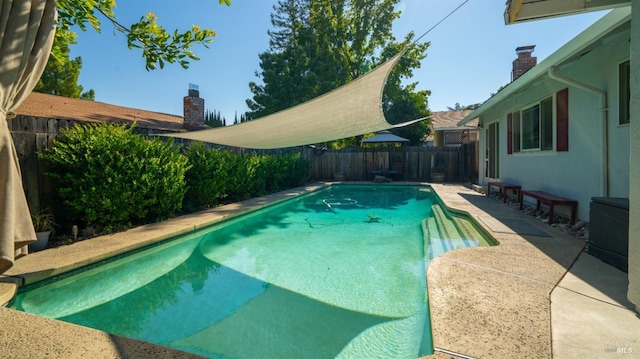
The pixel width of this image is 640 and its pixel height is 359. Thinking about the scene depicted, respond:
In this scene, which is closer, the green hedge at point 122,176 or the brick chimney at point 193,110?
the green hedge at point 122,176

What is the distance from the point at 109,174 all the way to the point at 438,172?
12.2 metres

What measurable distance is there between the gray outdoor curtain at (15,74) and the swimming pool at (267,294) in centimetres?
78

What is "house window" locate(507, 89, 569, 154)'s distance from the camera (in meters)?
4.73

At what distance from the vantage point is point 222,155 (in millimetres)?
7098

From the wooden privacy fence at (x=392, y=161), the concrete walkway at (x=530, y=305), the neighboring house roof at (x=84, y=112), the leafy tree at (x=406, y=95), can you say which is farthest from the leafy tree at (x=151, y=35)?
the leafy tree at (x=406, y=95)

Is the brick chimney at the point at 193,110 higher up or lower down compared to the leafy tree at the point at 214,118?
lower down

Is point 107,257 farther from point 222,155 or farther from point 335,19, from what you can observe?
point 335,19

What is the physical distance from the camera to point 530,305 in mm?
1963

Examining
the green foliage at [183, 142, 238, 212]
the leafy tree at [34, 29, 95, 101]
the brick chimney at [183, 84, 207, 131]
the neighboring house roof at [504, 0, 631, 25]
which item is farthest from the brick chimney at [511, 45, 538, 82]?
the leafy tree at [34, 29, 95, 101]

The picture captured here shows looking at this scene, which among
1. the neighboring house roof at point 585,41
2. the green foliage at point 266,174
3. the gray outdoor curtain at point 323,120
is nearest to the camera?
the neighboring house roof at point 585,41

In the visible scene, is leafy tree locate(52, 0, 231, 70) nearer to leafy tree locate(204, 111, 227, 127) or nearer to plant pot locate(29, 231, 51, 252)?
plant pot locate(29, 231, 51, 252)

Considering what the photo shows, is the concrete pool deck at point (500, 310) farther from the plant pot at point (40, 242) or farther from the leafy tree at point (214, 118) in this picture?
the leafy tree at point (214, 118)

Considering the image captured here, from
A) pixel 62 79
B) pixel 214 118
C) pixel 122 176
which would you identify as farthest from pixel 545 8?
pixel 214 118

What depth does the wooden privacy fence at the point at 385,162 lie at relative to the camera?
524 inches
